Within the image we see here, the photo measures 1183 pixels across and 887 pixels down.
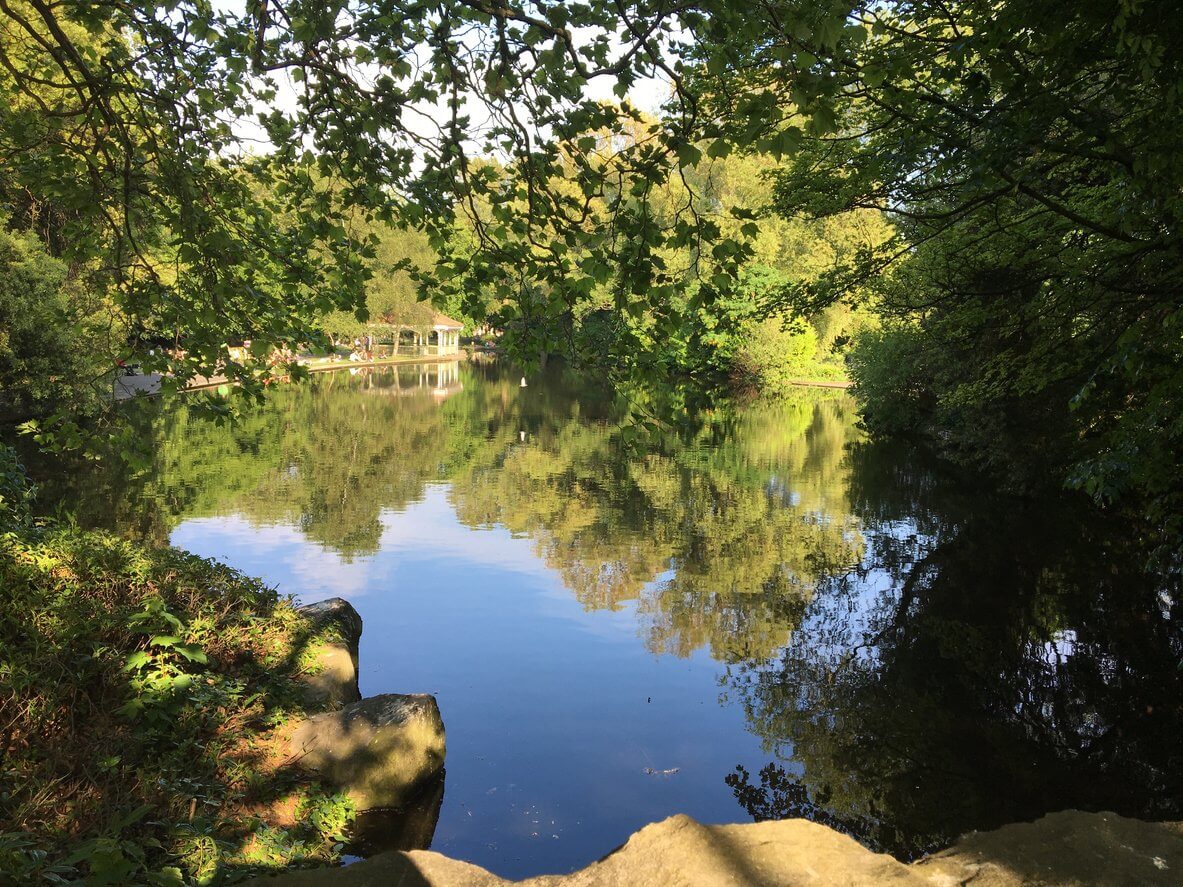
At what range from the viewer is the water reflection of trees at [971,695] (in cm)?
696

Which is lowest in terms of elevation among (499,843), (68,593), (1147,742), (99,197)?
(499,843)

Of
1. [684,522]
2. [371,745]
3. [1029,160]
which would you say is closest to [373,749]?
[371,745]

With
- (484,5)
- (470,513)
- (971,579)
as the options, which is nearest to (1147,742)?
(971,579)

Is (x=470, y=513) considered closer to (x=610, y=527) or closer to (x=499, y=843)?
(x=610, y=527)

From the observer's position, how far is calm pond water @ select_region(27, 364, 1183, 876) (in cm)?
710

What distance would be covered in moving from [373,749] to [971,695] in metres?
6.21

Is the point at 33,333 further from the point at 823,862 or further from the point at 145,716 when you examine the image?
the point at 823,862

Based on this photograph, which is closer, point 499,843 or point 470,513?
point 499,843

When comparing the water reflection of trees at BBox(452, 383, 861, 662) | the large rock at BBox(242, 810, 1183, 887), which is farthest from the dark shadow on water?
the water reflection of trees at BBox(452, 383, 861, 662)

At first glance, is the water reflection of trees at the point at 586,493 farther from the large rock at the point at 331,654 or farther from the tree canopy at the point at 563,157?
the large rock at the point at 331,654

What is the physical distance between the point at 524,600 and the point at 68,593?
6.70 meters

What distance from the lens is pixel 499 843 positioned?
6.54m

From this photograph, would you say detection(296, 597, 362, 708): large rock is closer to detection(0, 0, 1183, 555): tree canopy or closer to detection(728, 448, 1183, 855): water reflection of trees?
detection(0, 0, 1183, 555): tree canopy

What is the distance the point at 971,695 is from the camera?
8.91m
